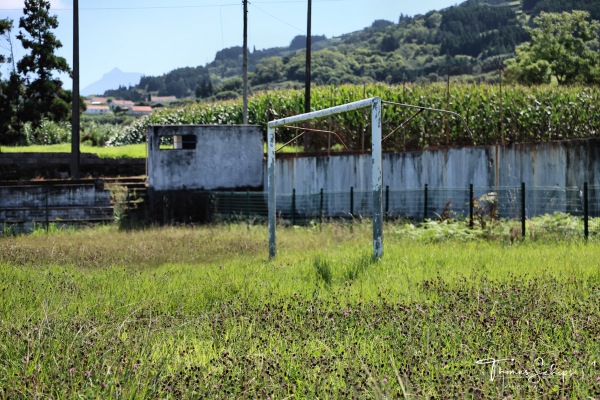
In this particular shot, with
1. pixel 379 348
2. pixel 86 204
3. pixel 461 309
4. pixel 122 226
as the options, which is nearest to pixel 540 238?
pixel 461 309

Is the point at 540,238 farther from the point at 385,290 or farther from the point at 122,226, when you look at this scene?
the point at 122,226

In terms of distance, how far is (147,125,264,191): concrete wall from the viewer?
2473 centimetres

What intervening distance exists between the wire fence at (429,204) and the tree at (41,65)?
43.5 ft

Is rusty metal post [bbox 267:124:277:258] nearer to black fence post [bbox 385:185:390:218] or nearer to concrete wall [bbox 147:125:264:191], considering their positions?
black fence post [bbox 385:185:390:218]

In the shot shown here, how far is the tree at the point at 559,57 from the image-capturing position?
48438 millimetres

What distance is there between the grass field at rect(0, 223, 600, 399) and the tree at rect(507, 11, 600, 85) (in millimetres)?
38198

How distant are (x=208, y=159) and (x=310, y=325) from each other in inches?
741

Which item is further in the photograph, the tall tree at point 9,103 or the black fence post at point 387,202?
the tall tree at point 9,103

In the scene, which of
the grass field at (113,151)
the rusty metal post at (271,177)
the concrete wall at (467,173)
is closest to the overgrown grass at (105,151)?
the grass field at (113,151)

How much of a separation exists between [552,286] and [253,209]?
52.7 ft

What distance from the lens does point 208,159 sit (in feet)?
82.8

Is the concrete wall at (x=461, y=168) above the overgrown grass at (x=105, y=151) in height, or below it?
below

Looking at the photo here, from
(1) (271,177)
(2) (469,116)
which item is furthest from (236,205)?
(1) (271,177)

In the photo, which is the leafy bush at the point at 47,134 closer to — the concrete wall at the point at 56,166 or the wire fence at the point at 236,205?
the concrete wall at the point at 56,166
